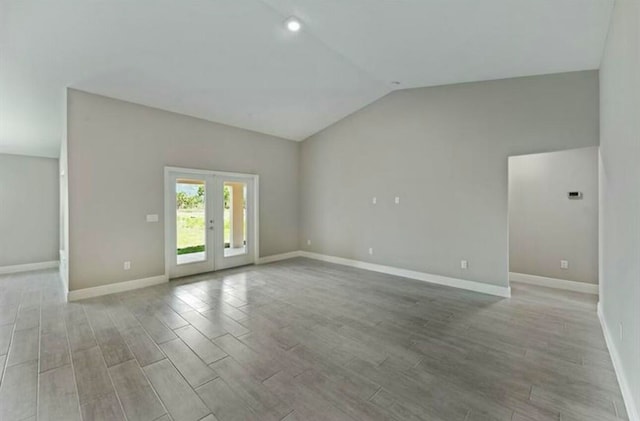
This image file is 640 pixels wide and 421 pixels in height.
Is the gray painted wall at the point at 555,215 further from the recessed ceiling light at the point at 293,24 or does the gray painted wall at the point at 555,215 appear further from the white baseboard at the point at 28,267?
the white baseboard at the point at 28,267

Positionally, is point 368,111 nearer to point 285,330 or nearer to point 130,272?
point 285,330

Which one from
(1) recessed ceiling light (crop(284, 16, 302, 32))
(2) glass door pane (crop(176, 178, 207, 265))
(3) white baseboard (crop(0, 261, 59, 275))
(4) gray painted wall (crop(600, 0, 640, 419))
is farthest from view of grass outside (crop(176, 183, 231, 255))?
(4) gray painted wall (crop(600, 0, 640, 419))

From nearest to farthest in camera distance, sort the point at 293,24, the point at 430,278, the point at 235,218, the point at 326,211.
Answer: the point at 293,24 → the point at 430,278 → the point at 235,218 → the point at 326,211

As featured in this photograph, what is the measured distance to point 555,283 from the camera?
4672 mm

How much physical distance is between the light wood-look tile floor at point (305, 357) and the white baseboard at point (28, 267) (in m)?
2.30

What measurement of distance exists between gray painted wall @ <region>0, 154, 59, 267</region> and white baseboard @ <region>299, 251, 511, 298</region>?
21.6 feet

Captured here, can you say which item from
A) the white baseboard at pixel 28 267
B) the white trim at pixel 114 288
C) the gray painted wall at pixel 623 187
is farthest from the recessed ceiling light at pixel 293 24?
the white baseboard at pixel 28 267

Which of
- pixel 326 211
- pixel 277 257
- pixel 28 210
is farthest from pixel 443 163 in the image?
pixel 28 210

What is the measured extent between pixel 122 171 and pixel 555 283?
7.60 metres

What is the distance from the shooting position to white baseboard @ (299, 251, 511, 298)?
14.3 feet

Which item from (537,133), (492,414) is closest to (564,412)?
(492,414)

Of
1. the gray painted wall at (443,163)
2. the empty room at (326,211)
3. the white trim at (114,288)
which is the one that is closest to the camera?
the empty room at (326,211)

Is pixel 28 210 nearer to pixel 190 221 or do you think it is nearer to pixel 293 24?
pixel 190 221

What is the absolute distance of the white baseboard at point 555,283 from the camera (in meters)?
4.40
